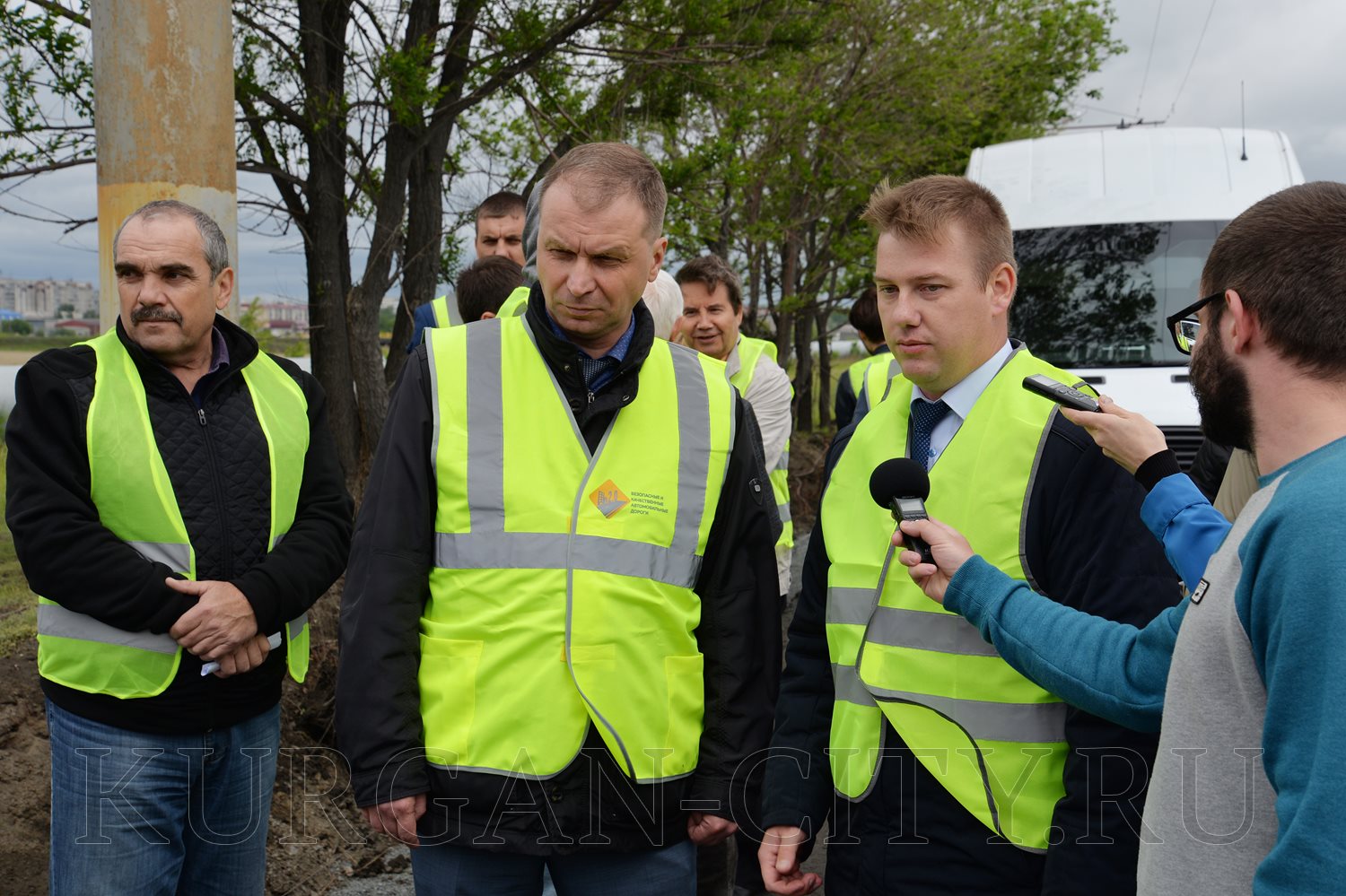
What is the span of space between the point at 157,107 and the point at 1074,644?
148 inches

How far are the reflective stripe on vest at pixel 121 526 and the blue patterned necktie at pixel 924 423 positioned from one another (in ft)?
6.56

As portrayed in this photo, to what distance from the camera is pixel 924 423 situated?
8.64 feet

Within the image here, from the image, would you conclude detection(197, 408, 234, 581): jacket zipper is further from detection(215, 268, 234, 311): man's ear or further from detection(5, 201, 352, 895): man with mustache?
detection(215, 268, 234, 311): man's ear

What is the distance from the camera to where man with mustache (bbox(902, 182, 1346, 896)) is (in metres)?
1.47

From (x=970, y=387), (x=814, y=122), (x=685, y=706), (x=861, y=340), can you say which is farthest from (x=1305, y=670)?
(x=814, y=122)

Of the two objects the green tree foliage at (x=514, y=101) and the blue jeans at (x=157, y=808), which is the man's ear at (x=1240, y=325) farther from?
the green tree foliage at (x=514, y=101)

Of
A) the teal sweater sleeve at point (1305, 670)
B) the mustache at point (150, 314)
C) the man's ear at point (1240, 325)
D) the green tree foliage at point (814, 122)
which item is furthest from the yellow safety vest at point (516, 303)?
the green tree foliage at point (814, 122)

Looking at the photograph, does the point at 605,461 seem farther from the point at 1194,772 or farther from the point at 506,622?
the point at 1194,772

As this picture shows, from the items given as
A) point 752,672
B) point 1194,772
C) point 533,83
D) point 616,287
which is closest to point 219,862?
point 752,672

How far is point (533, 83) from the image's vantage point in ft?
28.2

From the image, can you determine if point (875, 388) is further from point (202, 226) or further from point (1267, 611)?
point (202, 226)

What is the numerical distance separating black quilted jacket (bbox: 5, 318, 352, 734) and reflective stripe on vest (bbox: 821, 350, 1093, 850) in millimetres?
1695

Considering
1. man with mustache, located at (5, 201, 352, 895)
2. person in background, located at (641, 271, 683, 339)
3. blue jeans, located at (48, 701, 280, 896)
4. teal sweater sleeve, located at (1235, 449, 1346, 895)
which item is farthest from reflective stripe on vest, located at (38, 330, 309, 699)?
teal sweater sleeve, located at (1235, 449, 1346, 895)

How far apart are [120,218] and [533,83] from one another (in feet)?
15.6
